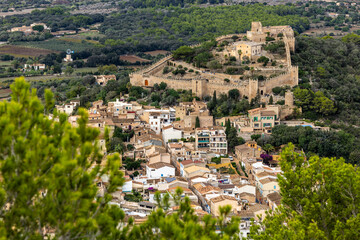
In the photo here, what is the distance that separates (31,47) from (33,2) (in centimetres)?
3243

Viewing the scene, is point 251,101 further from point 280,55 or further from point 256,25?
point 256,25

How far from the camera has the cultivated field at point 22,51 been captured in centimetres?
6097

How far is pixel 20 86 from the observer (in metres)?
9.02

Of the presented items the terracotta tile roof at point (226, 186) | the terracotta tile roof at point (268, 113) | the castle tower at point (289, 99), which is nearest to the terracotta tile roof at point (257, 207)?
the terracotta tile roof at point (226, 186)

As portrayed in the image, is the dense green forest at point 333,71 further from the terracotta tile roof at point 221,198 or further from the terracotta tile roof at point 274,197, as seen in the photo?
the terracotta tile roof at point 221,198

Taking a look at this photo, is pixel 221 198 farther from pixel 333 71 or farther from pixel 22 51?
pixel 22 51

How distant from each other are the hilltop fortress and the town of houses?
2.27 meters

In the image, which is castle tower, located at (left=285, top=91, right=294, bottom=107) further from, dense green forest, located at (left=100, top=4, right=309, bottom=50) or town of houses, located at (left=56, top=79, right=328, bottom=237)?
dense green forest, located at (left=100, top=4, right=309, bottom=50)

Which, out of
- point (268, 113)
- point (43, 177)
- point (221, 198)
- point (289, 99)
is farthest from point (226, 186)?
point (43, 177)

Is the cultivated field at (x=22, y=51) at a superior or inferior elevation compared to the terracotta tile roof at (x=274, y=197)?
inferior

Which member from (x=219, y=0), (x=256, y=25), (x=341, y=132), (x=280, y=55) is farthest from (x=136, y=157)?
(x=219, y=0)

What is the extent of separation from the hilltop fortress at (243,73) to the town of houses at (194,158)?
2.27 m

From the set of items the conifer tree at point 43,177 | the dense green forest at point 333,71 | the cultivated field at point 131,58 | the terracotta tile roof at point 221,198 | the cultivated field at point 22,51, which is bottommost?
the cultivated field at point 22,51

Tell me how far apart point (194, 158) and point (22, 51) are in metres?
39.1
